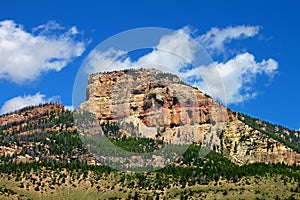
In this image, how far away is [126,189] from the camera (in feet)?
564

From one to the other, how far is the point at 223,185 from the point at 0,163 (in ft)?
252

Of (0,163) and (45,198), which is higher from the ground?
(0,163)

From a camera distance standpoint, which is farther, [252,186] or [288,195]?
[252,186]

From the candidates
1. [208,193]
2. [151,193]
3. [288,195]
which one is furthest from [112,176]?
[288,195]

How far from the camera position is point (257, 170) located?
184750 mm

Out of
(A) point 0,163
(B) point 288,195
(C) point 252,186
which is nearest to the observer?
(B) point 288,195

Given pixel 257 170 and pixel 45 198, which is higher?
pixel 257 170

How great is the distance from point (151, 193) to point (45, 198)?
30518 millimetres

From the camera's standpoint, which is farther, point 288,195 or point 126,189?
point 126,189

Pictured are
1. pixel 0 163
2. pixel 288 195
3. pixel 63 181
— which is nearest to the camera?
pixel 288 195

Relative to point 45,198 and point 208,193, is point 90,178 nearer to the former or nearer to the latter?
point 45,198

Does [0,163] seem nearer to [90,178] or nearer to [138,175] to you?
→ [90,178]

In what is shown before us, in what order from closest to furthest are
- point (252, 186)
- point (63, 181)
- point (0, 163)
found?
1. point (252, 186)
2. point (63, 181)
3. point (0, 163)

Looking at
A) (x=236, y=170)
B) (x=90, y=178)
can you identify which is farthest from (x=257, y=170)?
(x=90, y=178)
